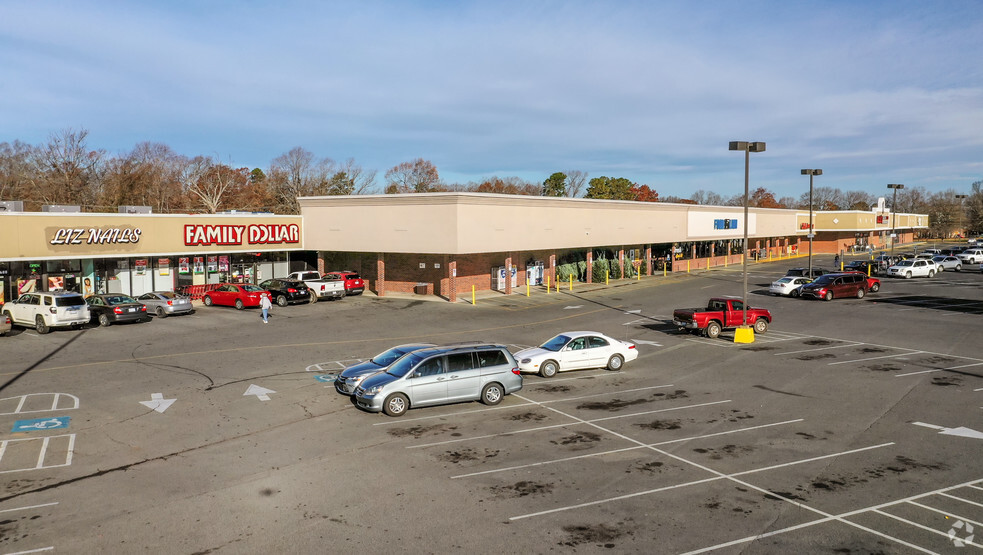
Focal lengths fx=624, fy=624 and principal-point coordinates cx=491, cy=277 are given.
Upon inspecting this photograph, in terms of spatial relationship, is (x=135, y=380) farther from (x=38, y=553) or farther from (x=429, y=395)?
(x=38, y=553)

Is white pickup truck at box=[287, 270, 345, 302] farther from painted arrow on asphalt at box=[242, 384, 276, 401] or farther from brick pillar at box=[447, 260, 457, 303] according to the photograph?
painted arrow on asphalt at box=[242, 384, 276, 401]

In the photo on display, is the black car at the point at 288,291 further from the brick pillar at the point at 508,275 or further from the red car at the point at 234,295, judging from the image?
the brick pillar at the point at 508,275

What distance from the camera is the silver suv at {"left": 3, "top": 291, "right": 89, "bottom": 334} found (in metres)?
27.8

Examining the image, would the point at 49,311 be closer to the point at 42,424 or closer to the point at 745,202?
the point at 42,424

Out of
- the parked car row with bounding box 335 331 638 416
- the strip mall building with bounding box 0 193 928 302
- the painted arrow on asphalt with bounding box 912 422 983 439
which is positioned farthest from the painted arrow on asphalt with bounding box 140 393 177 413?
the strip mall building with bounding box 0 193 928 302

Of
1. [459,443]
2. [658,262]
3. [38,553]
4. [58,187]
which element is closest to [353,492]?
[459,443]

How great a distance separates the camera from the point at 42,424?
1532cm

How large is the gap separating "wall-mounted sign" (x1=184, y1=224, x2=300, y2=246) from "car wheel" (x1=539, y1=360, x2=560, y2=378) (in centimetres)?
2702

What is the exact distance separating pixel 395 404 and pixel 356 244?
28613 mm

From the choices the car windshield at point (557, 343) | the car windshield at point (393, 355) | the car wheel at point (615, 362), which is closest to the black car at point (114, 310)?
the car windshield at point (393, 355)

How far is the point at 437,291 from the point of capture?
43.6m

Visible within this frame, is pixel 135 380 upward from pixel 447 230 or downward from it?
downward

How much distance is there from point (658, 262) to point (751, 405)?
47.1 metres

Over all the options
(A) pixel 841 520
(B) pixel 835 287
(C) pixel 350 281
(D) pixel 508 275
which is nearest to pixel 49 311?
(C) pixel 350 281
